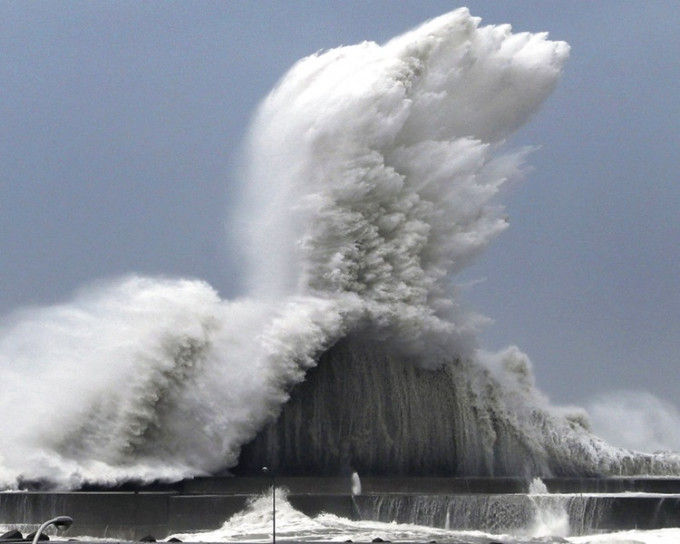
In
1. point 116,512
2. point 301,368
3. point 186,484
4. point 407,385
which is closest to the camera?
point 116,512

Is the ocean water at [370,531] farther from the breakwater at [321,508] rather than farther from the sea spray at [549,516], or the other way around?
the breakwater at [321,508]

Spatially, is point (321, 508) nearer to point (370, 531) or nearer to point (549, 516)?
point (370, 531)

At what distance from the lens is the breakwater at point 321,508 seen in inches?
982

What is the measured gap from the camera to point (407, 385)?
3303cm

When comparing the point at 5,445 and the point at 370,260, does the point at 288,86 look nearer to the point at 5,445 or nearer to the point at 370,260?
the point at 370,260

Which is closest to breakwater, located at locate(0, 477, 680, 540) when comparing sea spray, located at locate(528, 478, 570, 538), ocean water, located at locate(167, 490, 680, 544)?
sea spray, located at locate(528, 478, 570, 538)

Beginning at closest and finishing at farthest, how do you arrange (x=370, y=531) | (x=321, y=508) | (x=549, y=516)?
(x=370, y=531) → (x=549, y=516) → (x=321, y=508)

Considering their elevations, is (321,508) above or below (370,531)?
above

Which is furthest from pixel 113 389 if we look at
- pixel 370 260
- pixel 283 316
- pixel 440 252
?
pixel 440 252

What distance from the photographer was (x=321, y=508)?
1053 inches

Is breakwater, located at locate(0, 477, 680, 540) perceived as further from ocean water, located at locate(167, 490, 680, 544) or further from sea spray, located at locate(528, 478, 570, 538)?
ocean water, located at locate(167, 490, 680, 544)

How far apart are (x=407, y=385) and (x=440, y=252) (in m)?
3.93

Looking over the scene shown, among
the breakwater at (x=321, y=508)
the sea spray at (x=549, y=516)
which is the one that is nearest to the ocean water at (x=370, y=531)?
the sea spray at (x=549, y=516)

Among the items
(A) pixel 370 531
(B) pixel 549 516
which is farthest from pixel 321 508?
(B) pixel 549 516
